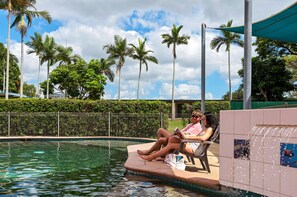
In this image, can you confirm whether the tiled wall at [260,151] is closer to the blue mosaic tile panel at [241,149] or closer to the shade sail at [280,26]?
the blue mosaic tile panel at [241,149]

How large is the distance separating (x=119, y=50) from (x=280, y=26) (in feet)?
129

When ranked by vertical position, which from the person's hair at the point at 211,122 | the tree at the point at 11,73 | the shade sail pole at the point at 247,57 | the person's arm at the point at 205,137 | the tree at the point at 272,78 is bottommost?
the person's arm at the point at 205,137

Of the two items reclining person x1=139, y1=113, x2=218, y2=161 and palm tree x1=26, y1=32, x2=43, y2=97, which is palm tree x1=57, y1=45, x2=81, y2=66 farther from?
reclining person x1=139, y1=113, x2=218, y2=161

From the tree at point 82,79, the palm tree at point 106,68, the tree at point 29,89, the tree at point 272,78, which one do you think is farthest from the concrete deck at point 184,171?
the tree at point 29,89

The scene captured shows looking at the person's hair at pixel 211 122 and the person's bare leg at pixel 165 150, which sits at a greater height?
the person's hair at pixel 211 122

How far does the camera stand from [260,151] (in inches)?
188

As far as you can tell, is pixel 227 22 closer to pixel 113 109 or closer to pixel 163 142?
pixel 113 109

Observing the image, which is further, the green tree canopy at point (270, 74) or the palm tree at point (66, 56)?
the palm tree at point (66, 56)

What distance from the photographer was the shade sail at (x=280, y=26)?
743 centimetres

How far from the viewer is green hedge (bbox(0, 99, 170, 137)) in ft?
64.8

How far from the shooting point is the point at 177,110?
169ft

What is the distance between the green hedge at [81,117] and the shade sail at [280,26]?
10.3m

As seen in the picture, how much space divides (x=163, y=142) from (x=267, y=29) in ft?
13.6

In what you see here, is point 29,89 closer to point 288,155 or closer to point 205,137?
point 205,137
